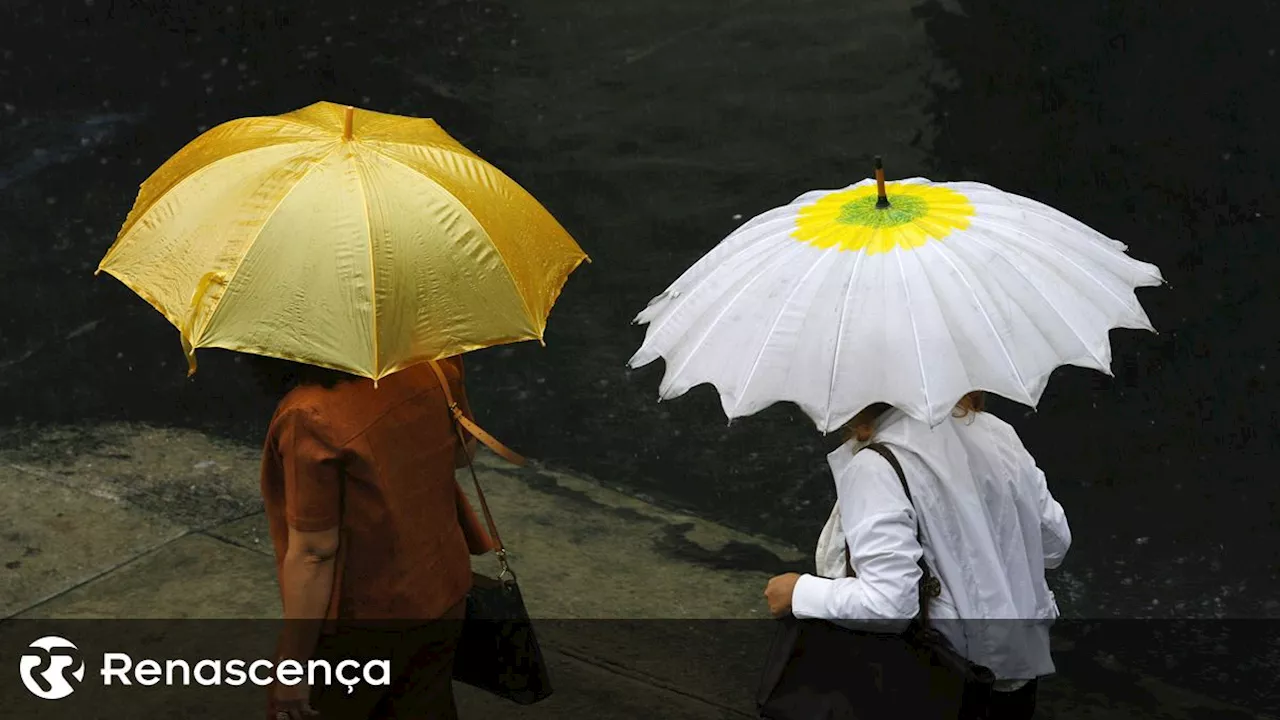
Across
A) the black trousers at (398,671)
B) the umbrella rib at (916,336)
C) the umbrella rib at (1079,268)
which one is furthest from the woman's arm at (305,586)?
the umbrella rib at (1079,268)

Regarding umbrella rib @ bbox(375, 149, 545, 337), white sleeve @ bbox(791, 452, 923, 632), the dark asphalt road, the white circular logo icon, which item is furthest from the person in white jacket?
the white circular logo icon

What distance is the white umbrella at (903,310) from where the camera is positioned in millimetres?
2875

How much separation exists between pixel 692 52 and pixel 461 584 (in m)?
6.79

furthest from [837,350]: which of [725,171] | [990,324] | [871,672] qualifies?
[725,171]

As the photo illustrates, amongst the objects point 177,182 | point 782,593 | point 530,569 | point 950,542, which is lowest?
point 530,569

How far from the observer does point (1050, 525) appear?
3285 millimetres

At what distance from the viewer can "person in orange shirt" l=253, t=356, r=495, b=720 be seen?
3.21 meters

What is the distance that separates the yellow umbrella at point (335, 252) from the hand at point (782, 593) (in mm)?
704

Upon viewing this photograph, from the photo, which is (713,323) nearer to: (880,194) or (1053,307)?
(880,194)

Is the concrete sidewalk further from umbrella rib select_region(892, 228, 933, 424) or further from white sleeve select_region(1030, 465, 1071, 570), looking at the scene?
umbrella rib select_region(892, 228, 933, 424)

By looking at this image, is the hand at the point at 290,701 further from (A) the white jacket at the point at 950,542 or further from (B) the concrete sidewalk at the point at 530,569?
(B) the concrete sidewalk at the point at 530,569

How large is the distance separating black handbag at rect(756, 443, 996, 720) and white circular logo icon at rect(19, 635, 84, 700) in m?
2.53

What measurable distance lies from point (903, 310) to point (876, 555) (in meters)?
0.45

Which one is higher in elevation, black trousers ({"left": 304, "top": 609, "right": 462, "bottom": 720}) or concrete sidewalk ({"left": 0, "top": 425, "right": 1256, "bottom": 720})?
black trousers ({"left": 304, "top": 609, "right": 462, "bottom": 720})
